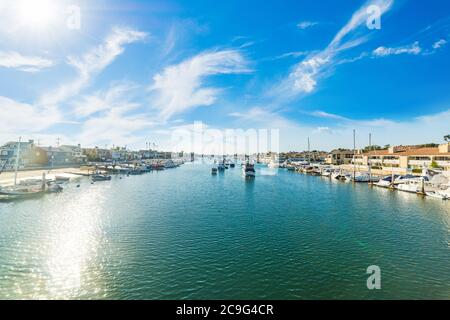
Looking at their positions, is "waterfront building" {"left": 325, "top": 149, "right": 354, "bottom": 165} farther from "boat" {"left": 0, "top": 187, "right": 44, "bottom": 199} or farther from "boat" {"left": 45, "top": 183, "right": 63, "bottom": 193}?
"boat" {"left": 0, "top": 187, "right": 44, "bottom": 199}

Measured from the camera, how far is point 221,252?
21.1 meters

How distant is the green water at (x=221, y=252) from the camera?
50.8 ft

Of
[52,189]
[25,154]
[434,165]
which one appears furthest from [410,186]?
[25,154]

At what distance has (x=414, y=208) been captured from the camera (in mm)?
38625

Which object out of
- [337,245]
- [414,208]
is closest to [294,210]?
[337,245]

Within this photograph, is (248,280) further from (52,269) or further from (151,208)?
(151,208)

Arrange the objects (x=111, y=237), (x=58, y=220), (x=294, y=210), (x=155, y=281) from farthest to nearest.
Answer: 1. (x=294, y=210)
2. (x=58, y=220)
3. (x=111, y=237)
4. (x=155, y=281)

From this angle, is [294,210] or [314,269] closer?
[314,269]

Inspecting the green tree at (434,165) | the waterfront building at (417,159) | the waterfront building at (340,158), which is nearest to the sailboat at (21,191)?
the waterfront building at (417,159)

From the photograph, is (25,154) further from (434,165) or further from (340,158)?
(340,158)

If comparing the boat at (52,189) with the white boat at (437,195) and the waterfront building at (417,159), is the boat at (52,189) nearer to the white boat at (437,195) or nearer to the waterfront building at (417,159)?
the white boat at (437,195)
